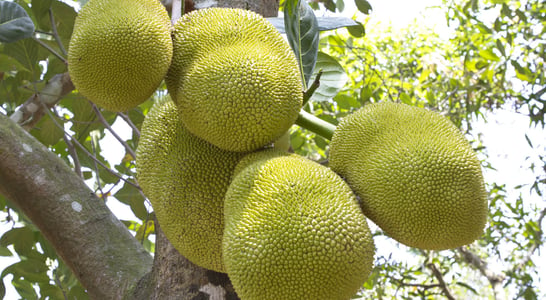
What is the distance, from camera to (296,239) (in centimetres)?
67

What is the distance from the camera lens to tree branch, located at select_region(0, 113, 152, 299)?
1.14 metres

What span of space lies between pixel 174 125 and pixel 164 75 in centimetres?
12

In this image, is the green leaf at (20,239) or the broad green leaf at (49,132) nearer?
the green leaf at (20,239)

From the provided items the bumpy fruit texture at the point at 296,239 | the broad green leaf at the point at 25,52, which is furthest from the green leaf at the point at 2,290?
the bumpy fruit texture at the point at 296,239

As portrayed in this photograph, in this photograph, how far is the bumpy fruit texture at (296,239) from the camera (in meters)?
0.67

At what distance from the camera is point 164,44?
87 centimetres

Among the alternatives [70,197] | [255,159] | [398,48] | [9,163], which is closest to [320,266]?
[255,159]

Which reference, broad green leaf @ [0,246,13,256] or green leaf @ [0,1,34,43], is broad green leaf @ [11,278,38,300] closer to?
broad green leaf @ [0,246,13,256]

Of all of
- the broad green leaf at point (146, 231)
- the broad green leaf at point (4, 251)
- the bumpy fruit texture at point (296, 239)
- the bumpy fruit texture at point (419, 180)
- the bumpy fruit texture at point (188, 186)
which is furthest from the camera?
the broad green leaf at point (146, 231)

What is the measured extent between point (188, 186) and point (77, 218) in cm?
43

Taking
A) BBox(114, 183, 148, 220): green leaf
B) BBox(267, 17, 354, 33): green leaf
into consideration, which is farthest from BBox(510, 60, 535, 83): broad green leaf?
BBox(114, 183, 148, 220): green leaf

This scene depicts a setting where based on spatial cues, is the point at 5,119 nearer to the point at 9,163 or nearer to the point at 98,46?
the point at 9,163

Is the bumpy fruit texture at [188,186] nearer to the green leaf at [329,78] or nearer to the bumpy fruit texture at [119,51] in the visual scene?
the bumpy fruit texture at [119,51]

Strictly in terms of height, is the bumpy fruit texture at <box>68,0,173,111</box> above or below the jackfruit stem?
above
